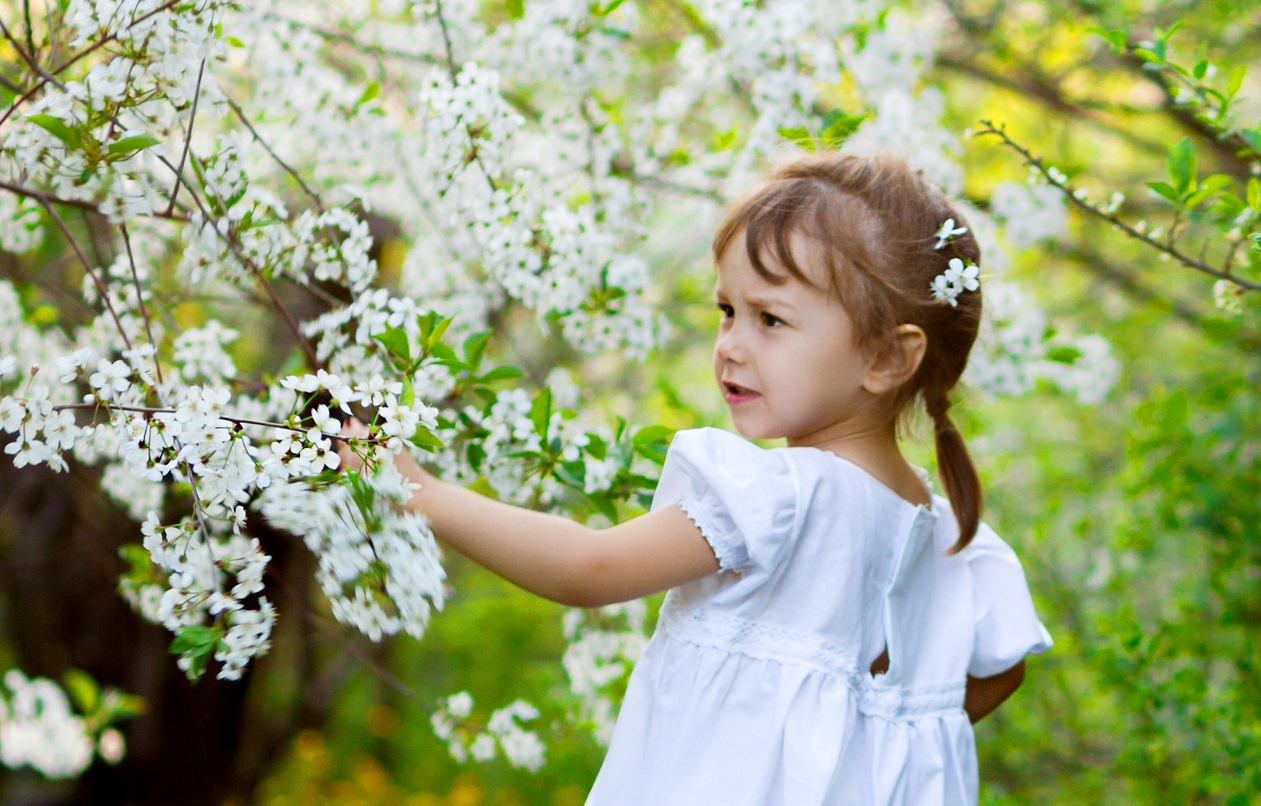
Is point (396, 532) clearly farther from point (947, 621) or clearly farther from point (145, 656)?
point (145, 656)

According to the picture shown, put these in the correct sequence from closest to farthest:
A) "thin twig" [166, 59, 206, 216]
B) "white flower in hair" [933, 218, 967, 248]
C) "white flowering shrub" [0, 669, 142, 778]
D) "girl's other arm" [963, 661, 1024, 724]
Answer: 1. "thin twig" [166, 59, 206, 216]
2. "white flower in hair" [933, 218, 967, 248]
3. "girl's other arm" [963, 661, 1024, 724]
4. "white flowering shrub" [0, 669, 142, 778]

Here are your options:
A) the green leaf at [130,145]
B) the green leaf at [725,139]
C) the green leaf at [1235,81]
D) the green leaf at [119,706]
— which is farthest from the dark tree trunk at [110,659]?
the green leaf at [1235,81]

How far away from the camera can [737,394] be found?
1521 mm

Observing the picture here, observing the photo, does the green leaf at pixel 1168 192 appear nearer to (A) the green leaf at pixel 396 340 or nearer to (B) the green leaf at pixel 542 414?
(B) the green leaf at pixel 542 414

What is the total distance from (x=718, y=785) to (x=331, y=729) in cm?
408

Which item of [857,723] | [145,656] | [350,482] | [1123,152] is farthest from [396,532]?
[1123,152]

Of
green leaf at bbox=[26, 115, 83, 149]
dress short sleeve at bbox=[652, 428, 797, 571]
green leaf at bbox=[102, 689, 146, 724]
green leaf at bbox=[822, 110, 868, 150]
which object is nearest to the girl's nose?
dress short sleeve at bbox=[652, 428, 797, 571]

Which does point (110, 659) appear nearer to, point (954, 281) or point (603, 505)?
point (603, 505)

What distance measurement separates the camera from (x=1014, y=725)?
3150mm

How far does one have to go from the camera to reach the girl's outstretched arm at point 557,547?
1.32 metres

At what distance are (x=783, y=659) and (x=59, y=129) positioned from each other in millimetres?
1052

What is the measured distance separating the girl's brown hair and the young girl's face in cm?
2

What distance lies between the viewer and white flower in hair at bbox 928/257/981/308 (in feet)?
4.73

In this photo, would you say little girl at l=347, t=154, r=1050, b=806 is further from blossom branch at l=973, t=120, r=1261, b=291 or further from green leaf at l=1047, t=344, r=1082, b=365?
green leaf at l=1047, t=344, r=1082, b=365
